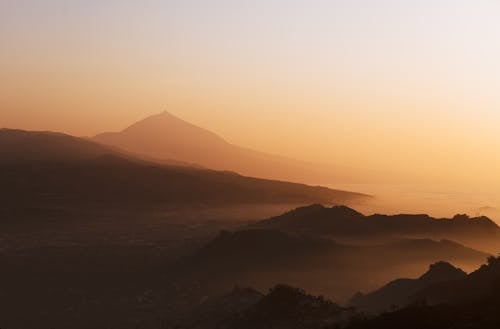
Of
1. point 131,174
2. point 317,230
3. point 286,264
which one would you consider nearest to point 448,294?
point 286,264

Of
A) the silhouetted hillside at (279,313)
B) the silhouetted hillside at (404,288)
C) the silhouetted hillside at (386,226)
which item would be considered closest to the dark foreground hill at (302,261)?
the silhouetted hillside at (386,226)

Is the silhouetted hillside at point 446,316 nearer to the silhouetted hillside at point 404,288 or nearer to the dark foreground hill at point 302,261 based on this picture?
the silhouetted hillside at point 404,288

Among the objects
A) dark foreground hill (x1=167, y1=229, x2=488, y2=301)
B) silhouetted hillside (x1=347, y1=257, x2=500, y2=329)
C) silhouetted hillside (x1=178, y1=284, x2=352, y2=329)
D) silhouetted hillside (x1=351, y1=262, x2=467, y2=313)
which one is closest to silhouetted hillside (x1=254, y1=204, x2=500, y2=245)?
dark foreground hill (x1=167, y1=229, x2=488, y2=301)

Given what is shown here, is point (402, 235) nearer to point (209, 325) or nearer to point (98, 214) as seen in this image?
point (209, 325)

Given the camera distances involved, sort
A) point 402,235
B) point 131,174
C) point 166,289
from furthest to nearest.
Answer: point 131,174 < point 402,235 < point 166,289

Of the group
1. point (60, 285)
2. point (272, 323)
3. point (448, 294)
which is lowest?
point (60, 285)

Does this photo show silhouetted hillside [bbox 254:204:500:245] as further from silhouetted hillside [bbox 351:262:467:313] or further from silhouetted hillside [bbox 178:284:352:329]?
silhouetted hillside [bbox 178:284:352:329]

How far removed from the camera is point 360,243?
82.7 meters

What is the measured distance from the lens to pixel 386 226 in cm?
9431

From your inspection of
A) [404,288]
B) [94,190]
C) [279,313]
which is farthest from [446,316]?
[94,190]

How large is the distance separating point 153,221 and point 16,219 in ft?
93.9

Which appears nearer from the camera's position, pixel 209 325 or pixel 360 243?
pixel 209 325

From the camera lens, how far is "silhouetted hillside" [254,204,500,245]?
91.7m

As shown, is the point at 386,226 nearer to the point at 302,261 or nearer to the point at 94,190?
the point at 302,261
